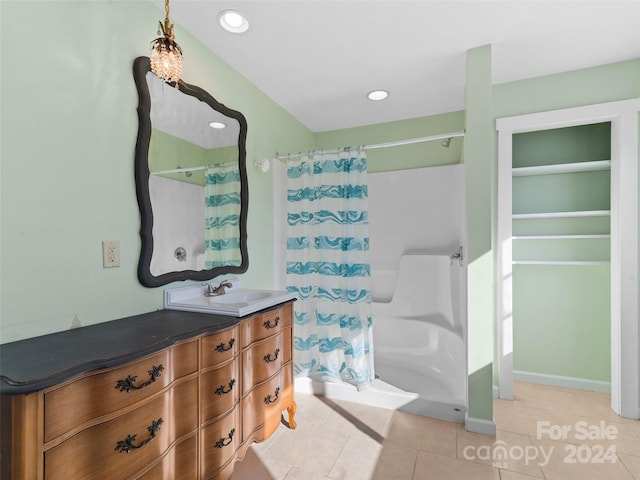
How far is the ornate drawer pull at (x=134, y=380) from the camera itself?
97 centimetres

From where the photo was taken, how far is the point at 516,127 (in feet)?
8.05

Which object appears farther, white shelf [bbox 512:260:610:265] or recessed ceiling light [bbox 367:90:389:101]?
recessed ceiling light [bbox 367:90:389:101]

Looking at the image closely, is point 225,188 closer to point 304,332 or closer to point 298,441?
point 304,332

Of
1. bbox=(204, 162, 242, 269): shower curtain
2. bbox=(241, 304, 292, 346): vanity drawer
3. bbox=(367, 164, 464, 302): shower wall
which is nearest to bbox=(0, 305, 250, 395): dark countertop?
bbox=(241, 304, 292, 346): vanity drawer

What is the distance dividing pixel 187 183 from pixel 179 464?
138 cm

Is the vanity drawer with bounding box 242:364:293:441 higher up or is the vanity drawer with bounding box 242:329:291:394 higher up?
the vanity drawer with bounding box 242:329:291:394

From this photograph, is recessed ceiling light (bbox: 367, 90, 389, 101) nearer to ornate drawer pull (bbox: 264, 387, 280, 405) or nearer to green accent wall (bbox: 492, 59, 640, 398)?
green accent wall (bbox: 492, 59, 640, 398)

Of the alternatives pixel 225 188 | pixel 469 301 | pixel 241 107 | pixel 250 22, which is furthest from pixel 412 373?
pixel 250 22

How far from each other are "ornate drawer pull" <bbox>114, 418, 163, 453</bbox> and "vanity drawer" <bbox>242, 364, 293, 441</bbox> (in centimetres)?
53

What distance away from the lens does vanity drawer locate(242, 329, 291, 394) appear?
5.17 feet

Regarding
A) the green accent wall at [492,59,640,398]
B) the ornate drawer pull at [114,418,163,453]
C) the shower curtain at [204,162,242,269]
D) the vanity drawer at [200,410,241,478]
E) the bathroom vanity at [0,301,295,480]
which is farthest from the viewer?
the green accent wall at [492,59,640,398]

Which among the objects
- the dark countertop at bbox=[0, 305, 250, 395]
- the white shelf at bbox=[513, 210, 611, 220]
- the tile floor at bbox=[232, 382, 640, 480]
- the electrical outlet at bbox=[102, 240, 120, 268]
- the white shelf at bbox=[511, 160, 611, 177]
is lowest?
the tile floor at bbox=[232, 382, 640, 480]

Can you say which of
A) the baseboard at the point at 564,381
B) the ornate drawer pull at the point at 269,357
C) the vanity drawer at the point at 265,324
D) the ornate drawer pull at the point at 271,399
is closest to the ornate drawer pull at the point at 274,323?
the vanity drawer at the point at 265,324

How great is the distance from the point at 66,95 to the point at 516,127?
9.49ft
